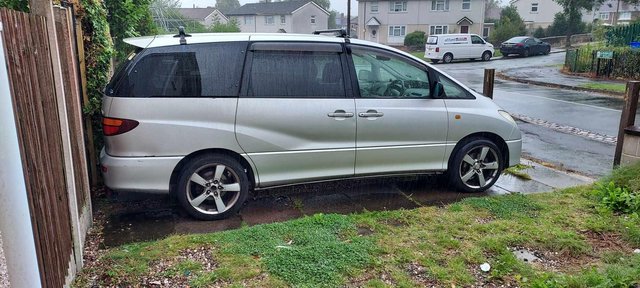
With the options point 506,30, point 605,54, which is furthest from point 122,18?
point 506,30

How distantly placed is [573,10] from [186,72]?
158 ft

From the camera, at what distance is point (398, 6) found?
51.7 meters

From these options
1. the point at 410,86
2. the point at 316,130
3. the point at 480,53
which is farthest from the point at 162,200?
the point at 480,53

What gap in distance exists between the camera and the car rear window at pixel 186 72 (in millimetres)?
4344

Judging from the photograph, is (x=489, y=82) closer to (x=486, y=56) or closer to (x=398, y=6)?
(x=486, y=56)

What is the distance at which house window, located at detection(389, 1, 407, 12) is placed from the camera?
5122cm

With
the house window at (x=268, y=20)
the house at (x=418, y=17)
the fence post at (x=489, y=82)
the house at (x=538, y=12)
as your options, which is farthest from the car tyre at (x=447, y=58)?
the house window at (x=268, y=20)

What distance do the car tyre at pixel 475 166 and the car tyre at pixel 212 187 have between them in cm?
242

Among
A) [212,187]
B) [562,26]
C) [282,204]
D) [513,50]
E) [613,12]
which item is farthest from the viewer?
[613,12]

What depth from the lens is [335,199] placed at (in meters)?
5.41

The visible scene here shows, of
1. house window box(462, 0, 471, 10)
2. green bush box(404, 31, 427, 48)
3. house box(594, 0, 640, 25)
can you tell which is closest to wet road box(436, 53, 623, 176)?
green bush box(404, 31, 427, 48)

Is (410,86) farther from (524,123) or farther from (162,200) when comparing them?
(524,123)

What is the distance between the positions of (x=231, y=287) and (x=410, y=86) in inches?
121

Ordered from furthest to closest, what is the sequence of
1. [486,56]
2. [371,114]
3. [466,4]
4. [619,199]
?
1. [466,4]
2. [486,56]
3. [371,114]
4. [619,199]
